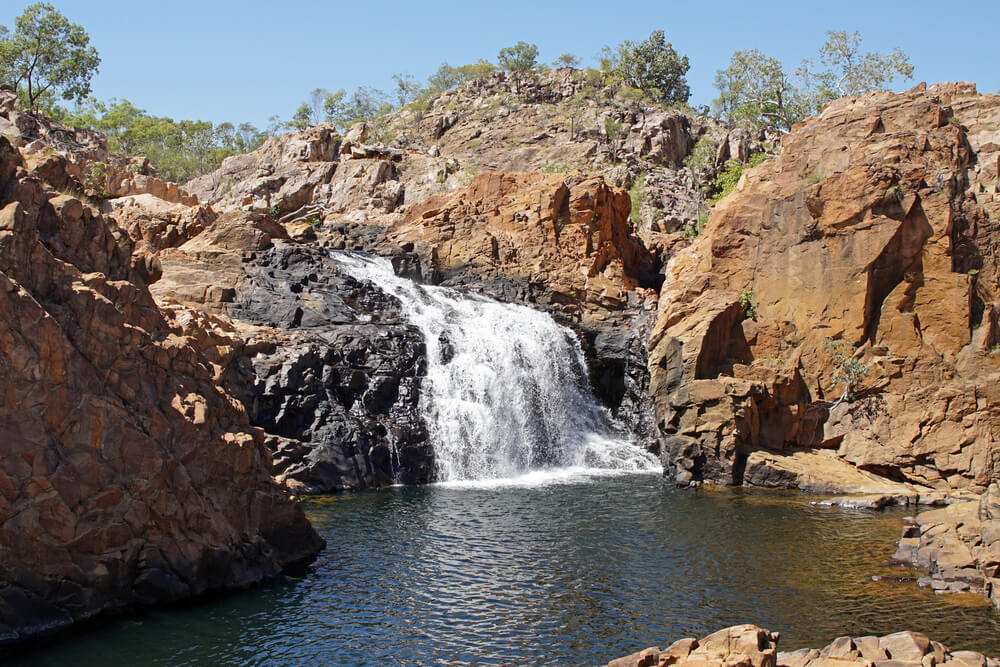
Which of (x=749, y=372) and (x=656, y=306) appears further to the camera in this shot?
(x=656, y=306)

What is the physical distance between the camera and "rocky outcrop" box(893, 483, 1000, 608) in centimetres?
1745

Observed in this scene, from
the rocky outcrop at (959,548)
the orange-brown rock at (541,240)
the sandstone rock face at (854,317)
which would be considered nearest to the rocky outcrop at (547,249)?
the orange-brown rock at (541,240)

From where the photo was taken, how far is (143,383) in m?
17.2

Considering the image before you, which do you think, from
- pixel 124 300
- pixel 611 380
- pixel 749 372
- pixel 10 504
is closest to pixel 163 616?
pixel 10 504

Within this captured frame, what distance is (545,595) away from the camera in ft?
57.6

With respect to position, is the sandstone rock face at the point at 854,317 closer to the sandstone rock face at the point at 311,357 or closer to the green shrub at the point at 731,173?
the sandstone rock face at the point at 311,357

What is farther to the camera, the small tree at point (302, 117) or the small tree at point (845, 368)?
the small tree at point (302, 117)

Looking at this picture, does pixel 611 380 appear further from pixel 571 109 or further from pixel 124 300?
pixel 571 109

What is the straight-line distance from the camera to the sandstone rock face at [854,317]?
28984 millimetres

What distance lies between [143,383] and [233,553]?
397 cm

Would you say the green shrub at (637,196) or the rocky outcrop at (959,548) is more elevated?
the green shrub at (637,196)

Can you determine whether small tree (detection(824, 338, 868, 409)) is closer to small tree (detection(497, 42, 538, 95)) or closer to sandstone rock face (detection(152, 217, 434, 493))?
sandstone rock face (detection(152, 217, 434, 493))

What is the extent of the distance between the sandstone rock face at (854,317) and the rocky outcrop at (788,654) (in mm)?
16443

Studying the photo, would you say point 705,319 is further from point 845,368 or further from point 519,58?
point 519,58
